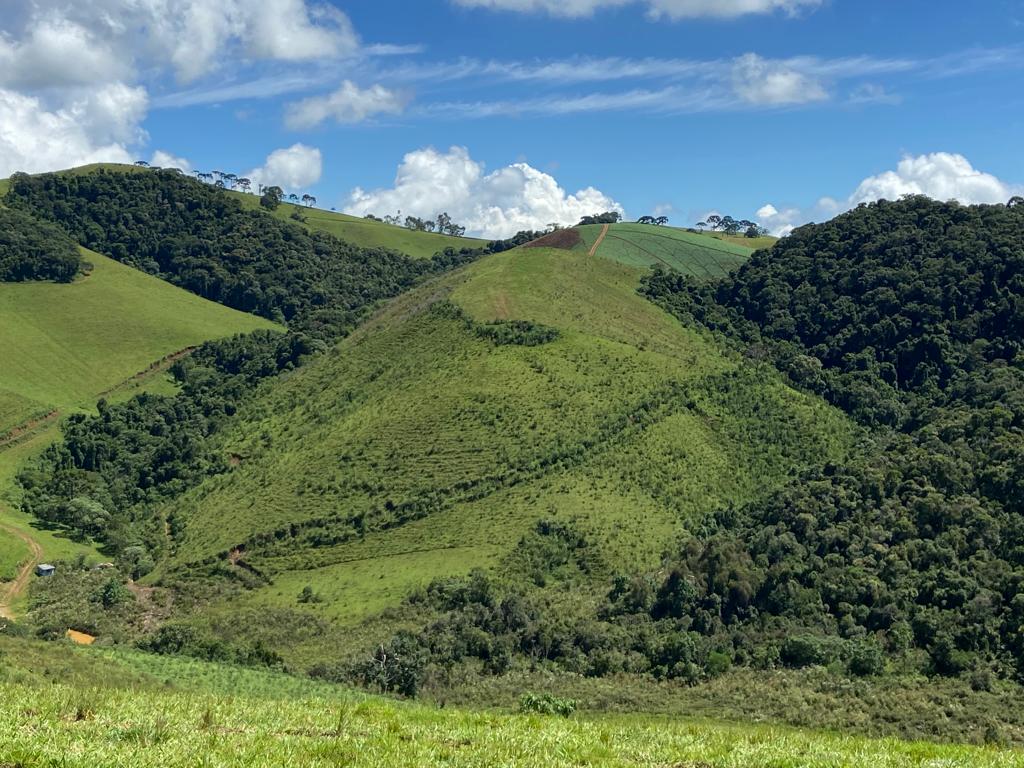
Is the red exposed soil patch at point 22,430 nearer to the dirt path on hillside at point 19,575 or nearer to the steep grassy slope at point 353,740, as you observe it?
the dirt path on hillside at point 19,575

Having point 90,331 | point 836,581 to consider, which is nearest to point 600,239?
point 90,331

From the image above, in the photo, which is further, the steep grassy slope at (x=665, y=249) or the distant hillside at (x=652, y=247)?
the steep grassy slope at (x=665, y=249)

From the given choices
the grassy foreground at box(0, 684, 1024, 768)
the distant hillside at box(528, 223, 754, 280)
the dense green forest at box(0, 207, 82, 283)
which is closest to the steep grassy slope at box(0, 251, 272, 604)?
the dense green forest at box(0, 207, 82, 283)

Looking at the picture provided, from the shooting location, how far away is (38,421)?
10038 cm

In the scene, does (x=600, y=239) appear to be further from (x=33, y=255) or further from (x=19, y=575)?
(x=19, y=575)

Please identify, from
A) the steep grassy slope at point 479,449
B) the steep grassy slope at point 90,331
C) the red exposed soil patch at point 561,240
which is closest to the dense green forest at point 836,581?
the steep grassy slope at point 479,449

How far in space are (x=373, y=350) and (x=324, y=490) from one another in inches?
1124

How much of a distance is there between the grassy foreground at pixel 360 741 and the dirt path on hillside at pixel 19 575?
51930 mm

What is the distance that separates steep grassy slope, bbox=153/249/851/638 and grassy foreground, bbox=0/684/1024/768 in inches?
1758

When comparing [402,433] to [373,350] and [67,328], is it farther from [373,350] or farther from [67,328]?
[67,328]

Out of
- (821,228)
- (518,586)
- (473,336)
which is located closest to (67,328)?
(473,336)

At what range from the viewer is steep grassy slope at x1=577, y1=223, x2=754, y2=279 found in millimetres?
135000

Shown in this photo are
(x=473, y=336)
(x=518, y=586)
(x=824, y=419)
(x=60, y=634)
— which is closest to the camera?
(x=60, y=634)

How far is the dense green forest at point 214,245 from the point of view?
161875 mm
